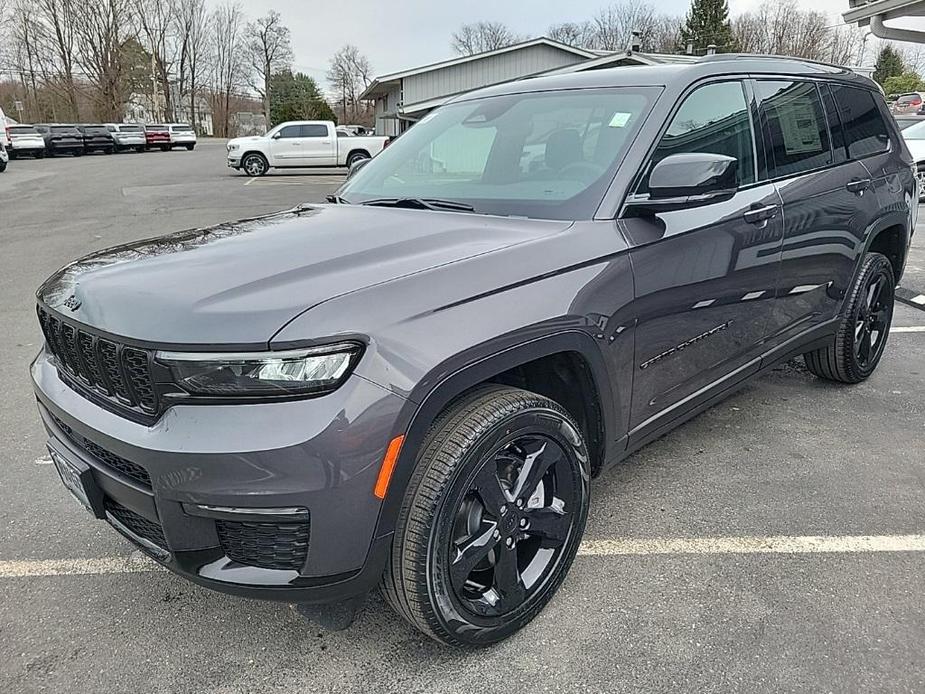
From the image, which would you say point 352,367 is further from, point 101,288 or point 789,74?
point 789,74

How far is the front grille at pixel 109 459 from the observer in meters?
1.85

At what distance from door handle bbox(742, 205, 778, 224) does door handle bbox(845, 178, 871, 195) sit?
0.91 metres

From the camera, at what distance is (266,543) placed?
5.92 feet

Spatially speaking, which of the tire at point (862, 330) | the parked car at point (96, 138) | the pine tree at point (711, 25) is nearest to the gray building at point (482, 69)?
the parked car at point (96, 138)

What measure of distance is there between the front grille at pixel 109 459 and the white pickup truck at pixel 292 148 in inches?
865

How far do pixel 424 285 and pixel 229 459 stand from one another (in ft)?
2.22

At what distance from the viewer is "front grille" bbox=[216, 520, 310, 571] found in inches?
70.1

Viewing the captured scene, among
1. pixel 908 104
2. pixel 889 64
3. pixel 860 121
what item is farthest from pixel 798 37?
pixel 860 121

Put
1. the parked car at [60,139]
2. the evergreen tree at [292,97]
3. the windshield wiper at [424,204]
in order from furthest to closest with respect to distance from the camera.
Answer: the evergreen tree at [292,97]
the parked car at [60,139]
the windshield wiper at [424,204]

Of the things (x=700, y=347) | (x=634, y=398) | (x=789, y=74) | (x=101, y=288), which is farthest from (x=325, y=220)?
(x=789, y=74)

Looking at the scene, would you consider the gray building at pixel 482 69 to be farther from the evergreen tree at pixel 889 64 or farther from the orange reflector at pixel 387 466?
the evergreen tree at pixel 889 64

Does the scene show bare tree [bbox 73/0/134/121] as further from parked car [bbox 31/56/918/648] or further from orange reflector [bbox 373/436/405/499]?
orange reflector [bbox 373/436/405/499]

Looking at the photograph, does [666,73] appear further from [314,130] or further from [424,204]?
[314,130]

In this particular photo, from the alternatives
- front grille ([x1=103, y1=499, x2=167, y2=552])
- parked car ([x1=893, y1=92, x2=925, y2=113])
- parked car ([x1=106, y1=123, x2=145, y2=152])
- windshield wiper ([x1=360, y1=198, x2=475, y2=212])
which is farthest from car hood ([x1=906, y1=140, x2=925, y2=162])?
parked car ([x1=106, y1=123, x2=145, y2=152])
